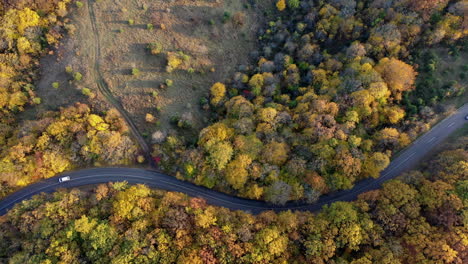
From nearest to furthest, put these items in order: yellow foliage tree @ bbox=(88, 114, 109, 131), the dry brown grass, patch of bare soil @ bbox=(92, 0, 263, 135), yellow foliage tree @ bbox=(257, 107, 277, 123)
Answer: yellow foliage tree @ bbox=(88, 114, 109, 131) → yellow foliage tree @ bbox=(257, 107, 277, 123) → the dry brown grass → patch of bare soil @ bbox=(92, 0, 263, 135)

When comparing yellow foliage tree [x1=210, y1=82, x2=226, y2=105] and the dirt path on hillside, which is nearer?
the dirt path on hillside

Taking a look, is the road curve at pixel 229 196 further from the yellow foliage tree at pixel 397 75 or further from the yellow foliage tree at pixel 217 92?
the yellow foliage tree at pixel 217 92

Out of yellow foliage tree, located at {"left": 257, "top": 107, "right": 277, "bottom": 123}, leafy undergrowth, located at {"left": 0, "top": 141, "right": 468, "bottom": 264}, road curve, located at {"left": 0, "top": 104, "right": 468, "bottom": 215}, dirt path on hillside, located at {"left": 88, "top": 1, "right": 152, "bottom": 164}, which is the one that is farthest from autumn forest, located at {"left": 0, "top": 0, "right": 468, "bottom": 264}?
road curve, located at {"left": 0, "top": 104, "right": 468, "bottom": 215}

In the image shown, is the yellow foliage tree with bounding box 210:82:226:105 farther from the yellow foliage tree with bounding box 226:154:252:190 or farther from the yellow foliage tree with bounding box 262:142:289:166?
the yellow foliage tree with bounding box 262:142:289:166

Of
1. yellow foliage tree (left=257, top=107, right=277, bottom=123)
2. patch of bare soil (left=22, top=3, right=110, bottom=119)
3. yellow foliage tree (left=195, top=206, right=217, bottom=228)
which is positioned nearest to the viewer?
yellow foliage tree (left=195, top=206, right=217, bottom=228)

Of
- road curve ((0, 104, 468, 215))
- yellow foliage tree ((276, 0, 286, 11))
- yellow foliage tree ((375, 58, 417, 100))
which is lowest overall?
road curve ((0, 104, 468, 215))

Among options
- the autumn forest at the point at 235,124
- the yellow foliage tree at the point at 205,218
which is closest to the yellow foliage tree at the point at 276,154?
the autumn forest at the point at 235,124

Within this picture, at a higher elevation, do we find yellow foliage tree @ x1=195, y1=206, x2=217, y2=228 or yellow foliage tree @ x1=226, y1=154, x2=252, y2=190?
yellow foliage tree @ x1=226, y1=154, x2=252, y2=190
